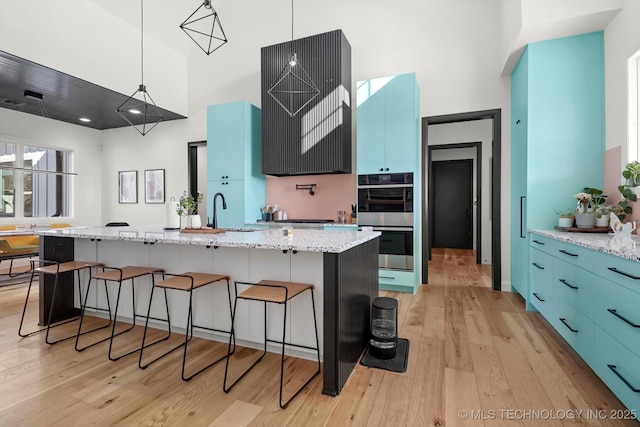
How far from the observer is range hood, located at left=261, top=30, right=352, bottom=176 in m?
4.16

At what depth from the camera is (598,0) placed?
8.77 ft

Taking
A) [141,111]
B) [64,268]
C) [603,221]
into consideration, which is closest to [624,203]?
[603,221]

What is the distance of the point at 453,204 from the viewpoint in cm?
725

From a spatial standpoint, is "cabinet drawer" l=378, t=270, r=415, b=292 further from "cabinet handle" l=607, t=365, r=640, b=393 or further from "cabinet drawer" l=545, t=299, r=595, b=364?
"cabinet handle" l=607, t=365, r=640, b=393

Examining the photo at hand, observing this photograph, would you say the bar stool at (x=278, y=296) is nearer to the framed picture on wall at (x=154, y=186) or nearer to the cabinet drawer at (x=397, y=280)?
the cabinet drawer at (x=397, y=280)

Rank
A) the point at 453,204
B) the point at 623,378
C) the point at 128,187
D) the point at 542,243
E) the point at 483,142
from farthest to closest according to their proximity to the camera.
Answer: the point at 453,204
the point at 128,187
the point at 483,142
the point at 542,243
the point at 623,378

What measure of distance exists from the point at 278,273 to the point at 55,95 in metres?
5.00

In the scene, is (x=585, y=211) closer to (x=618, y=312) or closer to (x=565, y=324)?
(x=565, y=324)

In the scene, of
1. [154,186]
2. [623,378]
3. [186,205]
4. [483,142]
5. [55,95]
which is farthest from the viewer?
[154,186]

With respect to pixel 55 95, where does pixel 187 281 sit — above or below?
below

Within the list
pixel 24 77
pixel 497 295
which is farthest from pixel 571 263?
pixel 24 77

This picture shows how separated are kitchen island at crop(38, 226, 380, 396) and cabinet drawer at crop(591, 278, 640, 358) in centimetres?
136

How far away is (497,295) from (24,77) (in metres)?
6.57

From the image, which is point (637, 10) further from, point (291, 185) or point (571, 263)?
point (291, 185)
